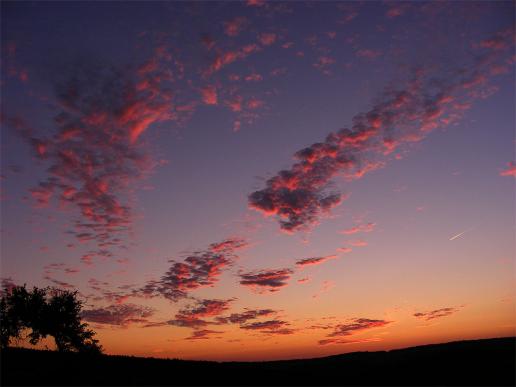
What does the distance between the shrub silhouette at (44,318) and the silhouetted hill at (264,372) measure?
644 inches

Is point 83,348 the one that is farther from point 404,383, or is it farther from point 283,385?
point 404,383

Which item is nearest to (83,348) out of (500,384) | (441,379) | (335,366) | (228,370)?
(228,370)

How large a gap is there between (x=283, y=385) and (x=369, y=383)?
17.9 ft

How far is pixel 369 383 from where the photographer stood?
23.2m

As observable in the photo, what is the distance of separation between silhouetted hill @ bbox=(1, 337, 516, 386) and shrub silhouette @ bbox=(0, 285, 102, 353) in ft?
53.6

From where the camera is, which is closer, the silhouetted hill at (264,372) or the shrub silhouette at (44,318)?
the silhouetted hill at (264,372)

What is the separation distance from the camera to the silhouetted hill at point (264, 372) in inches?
883

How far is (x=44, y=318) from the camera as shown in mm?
47625

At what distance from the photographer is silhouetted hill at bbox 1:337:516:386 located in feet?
73.6

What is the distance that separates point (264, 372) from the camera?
27578mm

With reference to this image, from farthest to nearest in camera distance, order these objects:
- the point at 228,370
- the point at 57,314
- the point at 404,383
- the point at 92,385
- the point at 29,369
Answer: the point at 57,314, the point at 228,370, the point at 29,369, the point at 404,383, the point at 92,385

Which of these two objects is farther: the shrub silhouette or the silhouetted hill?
the shrub silhouette

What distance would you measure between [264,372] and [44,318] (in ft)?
114

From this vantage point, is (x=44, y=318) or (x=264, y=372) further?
(x=44, y=318)
